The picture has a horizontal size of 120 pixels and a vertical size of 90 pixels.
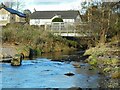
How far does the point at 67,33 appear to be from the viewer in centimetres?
5462

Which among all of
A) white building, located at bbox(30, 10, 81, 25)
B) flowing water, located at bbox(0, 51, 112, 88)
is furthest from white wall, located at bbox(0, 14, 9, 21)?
flowing water, located at bbox(0, 51, 112, 88)

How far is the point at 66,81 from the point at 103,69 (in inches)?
232

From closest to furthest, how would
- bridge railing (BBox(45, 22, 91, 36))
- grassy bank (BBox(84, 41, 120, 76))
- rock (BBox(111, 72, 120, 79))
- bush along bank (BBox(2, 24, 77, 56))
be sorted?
rock (BBox(111, 72, 120, 79)), grassy bank (BBox(84, 41, 120, 76)), bush along bank (BBox(2, 24, 77, 56)), bridge railing (BBox(45, 22, 91, 36))

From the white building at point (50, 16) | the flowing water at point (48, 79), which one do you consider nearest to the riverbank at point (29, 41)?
the flowing water at point (48, 79)

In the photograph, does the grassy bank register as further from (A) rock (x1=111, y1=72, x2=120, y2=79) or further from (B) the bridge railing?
(B) the bridge railing

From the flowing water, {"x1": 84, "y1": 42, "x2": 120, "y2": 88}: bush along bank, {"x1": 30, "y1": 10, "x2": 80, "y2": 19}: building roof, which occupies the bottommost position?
the flowing water

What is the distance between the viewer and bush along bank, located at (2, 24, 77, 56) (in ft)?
138

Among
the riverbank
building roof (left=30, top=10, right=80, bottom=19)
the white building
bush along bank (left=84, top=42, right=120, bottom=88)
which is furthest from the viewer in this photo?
building roof (left=30, top=10, right=80, bottom=19)

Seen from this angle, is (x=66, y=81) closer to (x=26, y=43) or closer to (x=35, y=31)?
(x=26, y=43)

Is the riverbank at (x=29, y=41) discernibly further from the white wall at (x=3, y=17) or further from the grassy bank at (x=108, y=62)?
the white wall at (x=3, y=17)

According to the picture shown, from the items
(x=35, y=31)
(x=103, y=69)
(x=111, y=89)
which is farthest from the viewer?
(x=35, y=31)

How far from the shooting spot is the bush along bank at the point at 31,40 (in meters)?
42.1

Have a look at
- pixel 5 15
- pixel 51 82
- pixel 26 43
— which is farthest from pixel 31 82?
pixel 5 15

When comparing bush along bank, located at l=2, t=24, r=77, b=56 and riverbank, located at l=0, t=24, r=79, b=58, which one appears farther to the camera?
bush along bank, located at l=2, t=24, r=77, b=56
